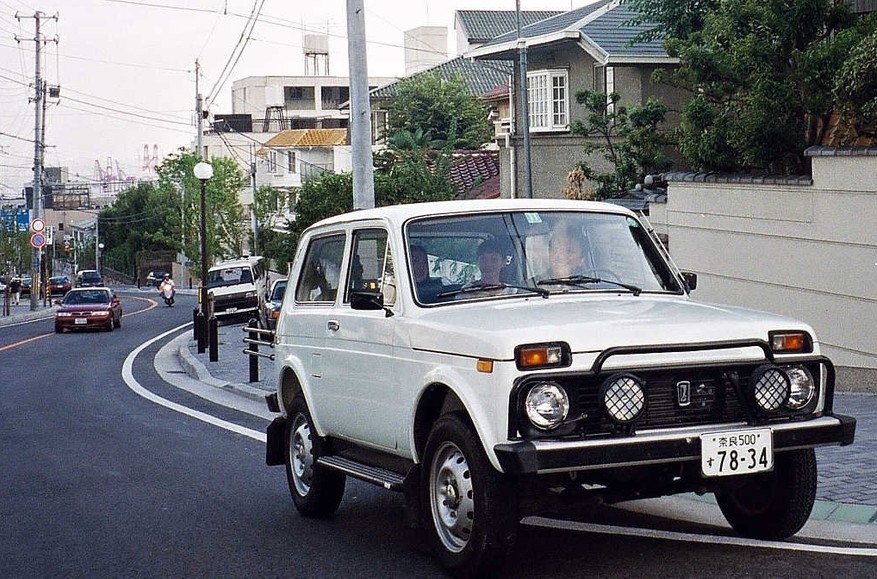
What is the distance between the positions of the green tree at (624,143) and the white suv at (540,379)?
1485 cm

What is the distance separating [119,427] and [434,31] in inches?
2808

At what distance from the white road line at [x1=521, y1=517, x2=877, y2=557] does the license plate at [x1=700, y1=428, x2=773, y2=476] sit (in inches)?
36.3

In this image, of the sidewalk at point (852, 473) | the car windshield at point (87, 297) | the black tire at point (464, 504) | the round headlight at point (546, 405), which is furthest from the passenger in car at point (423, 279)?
the car windshield at point (87, 297)

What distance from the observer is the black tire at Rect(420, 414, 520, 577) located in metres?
6.61

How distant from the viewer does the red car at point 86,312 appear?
44.0m

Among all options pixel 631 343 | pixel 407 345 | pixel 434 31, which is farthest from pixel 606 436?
pixel 434 31

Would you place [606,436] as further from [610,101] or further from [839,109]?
[610,101]

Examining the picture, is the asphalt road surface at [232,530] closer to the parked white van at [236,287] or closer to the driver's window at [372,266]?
the driver's window at [372,266]

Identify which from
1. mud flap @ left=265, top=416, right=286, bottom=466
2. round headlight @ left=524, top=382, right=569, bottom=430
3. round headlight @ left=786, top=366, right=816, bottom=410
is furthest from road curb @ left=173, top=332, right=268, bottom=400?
round headlight @ left=524, top=382, right=569, bottom=430

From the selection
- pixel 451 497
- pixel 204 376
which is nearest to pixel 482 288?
pixel 451 497

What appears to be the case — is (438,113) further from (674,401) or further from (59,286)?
(674,401)

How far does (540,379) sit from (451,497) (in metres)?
0.98

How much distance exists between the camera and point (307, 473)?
30.5 ft

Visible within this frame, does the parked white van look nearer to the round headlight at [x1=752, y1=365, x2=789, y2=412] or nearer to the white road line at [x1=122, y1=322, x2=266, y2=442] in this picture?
the white road line at [x1=122, y1=322, x2=266, y2=442]
